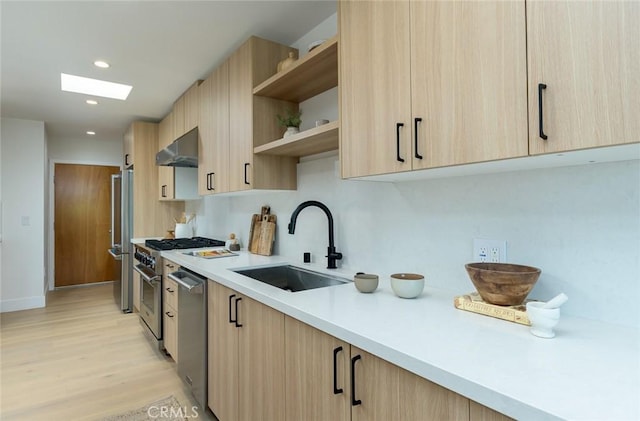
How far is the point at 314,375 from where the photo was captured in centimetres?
114

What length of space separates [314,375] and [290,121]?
1498mm

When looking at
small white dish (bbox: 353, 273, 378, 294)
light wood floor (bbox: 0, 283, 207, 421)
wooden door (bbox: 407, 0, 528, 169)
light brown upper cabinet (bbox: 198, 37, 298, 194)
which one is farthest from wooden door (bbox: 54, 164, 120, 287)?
wooden door (bbox: 407, 0, 528, 169)

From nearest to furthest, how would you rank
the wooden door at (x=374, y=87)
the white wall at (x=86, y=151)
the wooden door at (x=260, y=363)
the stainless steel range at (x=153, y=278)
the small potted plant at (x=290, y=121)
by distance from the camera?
the wooden door at (x=374, y=87) → the wooden door at (x=260, y=363) → the small potted plant at (x=290, y=121) → the stainless steel range at (x=153, y=278) → the white wall at (x=86, y=151)

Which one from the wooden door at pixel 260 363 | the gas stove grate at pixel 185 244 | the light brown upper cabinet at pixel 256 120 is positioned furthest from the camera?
the gas stove grate at pixel 185 244

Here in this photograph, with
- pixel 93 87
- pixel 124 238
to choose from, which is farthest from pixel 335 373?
pixel 124 238

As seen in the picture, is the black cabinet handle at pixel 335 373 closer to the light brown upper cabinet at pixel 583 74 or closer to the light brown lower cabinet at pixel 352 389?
the light brown lower cabinet at pixel 352 389

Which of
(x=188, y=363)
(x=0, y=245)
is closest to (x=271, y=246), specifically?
(x=188, y=363)

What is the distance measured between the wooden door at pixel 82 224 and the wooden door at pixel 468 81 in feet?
19.5

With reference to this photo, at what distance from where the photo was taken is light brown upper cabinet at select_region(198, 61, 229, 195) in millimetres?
2539

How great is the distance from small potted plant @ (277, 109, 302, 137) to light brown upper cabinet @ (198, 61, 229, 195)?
502 millimetres

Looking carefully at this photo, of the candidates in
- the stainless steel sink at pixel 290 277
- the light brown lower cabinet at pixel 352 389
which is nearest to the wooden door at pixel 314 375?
the light brown lower cabinet at pixel 352 389

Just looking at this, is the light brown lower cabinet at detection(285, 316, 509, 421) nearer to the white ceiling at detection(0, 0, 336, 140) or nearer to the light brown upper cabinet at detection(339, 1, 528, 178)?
the light brown upper cabinet at detection(339, 1, 528, 178)

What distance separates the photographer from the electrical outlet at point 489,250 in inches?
49.3

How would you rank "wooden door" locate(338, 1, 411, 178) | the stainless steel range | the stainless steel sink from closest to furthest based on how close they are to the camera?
"wooden door" locate(338, 1, 411, 178) → the stainless steel sink → the stainless steel range
